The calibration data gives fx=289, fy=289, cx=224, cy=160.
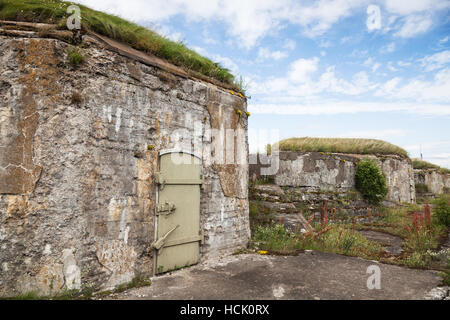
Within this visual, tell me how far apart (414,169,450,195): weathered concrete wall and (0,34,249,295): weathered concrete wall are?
20.0 metres

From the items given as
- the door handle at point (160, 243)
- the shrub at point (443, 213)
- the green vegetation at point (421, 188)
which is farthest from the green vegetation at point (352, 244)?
the green vegetation at point (421, 188)

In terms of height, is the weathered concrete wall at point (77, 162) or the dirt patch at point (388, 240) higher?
the weathered concrete wall at point (77, 162)

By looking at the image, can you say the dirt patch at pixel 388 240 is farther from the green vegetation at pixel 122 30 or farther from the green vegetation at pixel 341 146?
the green vegetation at pixel 122 30

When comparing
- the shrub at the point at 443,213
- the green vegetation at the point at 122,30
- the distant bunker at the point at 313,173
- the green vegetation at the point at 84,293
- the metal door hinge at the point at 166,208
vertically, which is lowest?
the green vegetation at the point at 84,293

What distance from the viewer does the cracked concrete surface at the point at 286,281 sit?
3.74 metres

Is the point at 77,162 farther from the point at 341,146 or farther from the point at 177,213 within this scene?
the point at 341,146

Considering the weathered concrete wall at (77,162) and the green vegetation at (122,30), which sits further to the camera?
the green vegetation at (122,30)

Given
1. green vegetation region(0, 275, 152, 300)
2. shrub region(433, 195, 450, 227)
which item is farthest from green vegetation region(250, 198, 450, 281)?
green vegetation region(0, 275, 152, 300)

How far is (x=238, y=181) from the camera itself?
20.0 ft

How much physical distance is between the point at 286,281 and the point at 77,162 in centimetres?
335

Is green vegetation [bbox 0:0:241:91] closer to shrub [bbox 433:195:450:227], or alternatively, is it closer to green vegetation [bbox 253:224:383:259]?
green vegetation [bbox 253:224:383:259]

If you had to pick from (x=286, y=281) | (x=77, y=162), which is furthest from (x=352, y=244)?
(x=77, y=162)

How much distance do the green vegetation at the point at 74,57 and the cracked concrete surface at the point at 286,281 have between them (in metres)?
3.04
